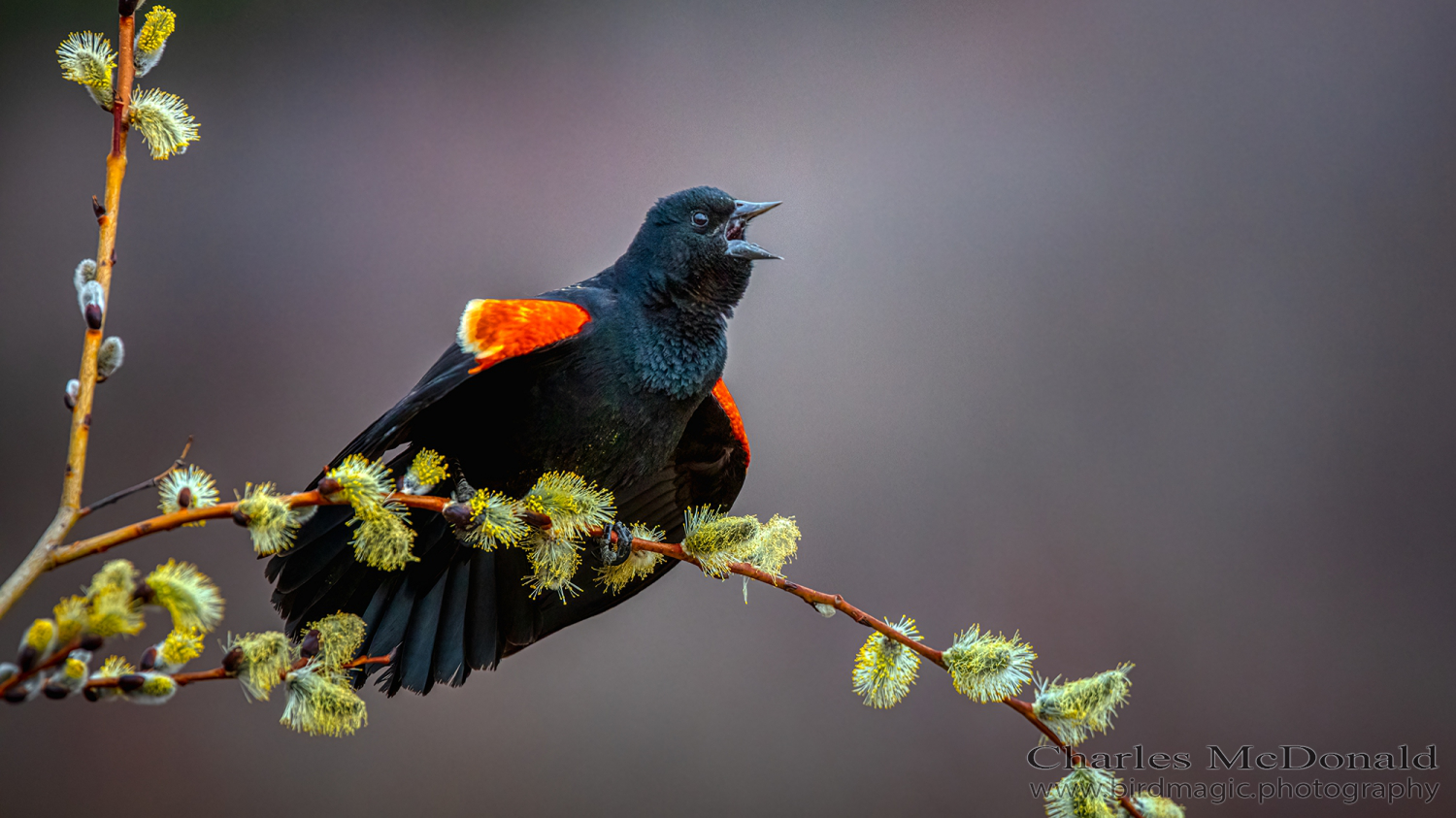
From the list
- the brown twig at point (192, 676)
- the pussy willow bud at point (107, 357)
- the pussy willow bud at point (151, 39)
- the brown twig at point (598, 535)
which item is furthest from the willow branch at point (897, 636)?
the pussy willow bud at point (151, 39)

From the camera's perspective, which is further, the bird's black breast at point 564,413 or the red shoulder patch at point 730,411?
the red shoulder patch at point 730,411

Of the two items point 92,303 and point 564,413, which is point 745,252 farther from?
point 92,303

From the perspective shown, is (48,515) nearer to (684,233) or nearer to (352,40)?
(352,40)

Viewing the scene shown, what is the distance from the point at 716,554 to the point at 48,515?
188cm

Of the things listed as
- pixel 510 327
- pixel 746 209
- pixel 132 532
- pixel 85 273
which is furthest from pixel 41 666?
pixel 746 209

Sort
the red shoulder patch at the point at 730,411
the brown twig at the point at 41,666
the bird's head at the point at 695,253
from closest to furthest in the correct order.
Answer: the brown twig at the point at 41,666, the bird's head at the point at 695,253, the red shoulder patch at the point at 730,411

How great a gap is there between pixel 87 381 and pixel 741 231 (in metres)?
1.02

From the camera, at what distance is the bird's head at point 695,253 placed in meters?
1.52

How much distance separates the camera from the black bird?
130 cm

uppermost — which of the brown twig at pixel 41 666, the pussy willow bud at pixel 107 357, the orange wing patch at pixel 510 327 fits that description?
the pussy willow bud at pixel 107 357

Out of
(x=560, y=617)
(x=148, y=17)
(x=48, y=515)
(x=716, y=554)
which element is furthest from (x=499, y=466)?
(x=48, y=515)

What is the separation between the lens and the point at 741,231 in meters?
1.62

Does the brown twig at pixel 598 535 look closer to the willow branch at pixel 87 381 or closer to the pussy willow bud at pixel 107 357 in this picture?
the willow branch at pixel 87 381

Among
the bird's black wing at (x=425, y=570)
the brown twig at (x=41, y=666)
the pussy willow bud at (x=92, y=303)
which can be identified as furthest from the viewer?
the bird's black wing at (x=425, y=570)
